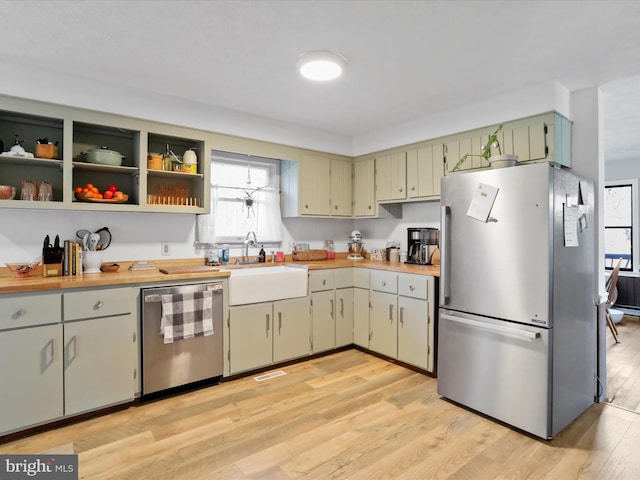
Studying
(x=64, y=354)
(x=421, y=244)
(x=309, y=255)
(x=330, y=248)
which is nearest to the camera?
(x=64, y=354)

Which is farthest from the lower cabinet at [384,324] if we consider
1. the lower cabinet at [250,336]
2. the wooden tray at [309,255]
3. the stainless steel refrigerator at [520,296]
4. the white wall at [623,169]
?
the white wall at [623,169]

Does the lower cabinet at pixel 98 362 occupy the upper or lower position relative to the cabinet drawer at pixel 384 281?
lower

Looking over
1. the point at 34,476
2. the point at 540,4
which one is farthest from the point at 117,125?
the point at 540,4

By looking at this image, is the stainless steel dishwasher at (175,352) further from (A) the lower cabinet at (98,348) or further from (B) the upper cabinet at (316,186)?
(B) the upper cabinet at (316,186)

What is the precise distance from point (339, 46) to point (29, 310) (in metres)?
2.58

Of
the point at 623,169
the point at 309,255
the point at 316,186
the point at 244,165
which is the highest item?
the point at 623,169

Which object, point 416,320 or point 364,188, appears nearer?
point 416,320

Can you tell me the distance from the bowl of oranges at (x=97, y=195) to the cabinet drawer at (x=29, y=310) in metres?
0.85

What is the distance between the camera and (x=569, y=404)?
2.42m

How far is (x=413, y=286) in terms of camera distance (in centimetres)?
330

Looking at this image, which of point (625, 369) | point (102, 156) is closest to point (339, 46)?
point (102, 156)

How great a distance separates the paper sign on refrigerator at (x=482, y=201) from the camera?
2.46 meters

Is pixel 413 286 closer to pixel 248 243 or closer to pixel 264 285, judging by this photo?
pixel 264 285

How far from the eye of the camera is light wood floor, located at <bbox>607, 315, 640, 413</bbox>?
285cm
